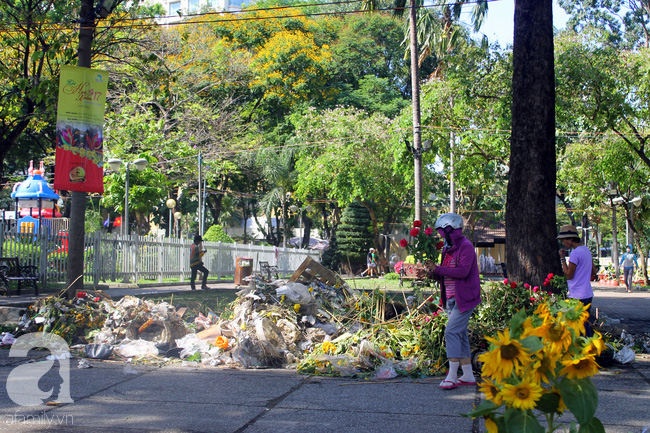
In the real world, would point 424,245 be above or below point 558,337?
above

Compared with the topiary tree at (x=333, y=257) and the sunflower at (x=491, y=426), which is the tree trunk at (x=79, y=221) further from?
the topiary tree at (x=333, y=257)

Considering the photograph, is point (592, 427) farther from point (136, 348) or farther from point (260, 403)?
point (136, 348)

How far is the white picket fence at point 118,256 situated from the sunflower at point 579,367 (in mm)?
13419

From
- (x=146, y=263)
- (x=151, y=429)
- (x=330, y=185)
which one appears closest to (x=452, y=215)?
(x=151, y=429)

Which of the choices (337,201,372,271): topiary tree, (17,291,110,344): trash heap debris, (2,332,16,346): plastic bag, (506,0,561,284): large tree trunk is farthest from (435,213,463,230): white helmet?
(337,201,372,271): topiary tree

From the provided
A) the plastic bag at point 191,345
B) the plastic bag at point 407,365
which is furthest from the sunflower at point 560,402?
the plastic bag at point 191,345

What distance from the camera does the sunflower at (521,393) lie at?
201cm

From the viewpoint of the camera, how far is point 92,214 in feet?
108

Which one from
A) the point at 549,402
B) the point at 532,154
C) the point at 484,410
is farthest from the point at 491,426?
the point at 532,154

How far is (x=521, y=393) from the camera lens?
6.67ft

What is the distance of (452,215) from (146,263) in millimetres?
16970

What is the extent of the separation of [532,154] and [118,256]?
14910 millimetres

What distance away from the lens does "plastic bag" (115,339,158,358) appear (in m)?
7.44

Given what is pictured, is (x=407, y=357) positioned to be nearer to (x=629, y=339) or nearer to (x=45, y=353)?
(x=629, y=339)
